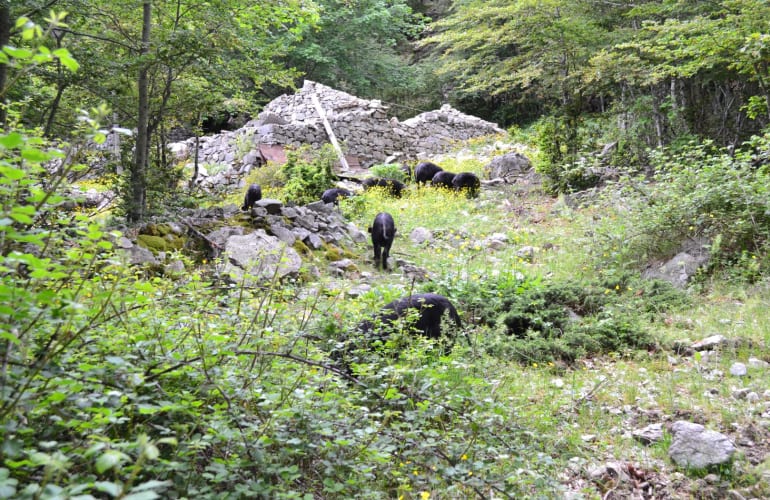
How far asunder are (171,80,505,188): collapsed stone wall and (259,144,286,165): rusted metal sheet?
17 cm

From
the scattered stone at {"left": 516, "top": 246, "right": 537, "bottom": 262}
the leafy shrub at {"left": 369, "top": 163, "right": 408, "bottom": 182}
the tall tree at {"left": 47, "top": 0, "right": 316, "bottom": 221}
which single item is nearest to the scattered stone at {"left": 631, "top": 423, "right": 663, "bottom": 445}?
the scattered stone at {"left": 516, "top": 246, "right": 537, "bottom": 262}

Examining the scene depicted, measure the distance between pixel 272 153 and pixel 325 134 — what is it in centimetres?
242

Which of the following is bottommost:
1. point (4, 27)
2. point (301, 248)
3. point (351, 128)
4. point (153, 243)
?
point (301, 248)

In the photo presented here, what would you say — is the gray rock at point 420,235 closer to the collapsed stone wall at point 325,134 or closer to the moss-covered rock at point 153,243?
the moss-covered rock at point 153,243

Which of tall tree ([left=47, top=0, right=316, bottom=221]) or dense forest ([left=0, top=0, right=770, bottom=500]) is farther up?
tall tree ([left=47, top=0, right=316, bottom=221])

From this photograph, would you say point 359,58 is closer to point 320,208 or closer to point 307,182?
point 307,182

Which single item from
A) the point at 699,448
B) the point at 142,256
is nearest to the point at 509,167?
the point at 142,256

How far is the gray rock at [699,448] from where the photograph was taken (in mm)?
3143

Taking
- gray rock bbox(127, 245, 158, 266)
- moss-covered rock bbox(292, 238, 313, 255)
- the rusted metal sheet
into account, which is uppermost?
the rusted metal sheet

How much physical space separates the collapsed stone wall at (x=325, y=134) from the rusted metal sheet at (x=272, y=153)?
6.9 inches

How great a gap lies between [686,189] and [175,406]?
7586 millimetres

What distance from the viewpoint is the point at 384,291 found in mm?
3797

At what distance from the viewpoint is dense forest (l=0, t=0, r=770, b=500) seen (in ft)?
5.66

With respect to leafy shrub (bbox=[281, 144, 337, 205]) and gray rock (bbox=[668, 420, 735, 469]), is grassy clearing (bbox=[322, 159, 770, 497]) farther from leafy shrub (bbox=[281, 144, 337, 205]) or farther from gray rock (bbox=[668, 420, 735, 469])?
leafy shrub (bbox=[281, 144, 337, 205])
